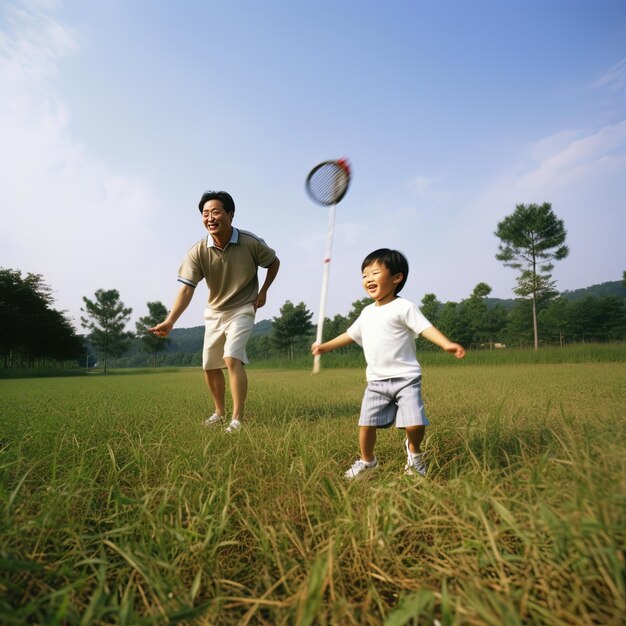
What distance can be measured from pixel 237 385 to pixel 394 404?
174 centimetres

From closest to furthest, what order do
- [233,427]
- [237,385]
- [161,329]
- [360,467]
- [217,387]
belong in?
[360,467] → [233,427] → [161,329] → [237,385] → [217,387]

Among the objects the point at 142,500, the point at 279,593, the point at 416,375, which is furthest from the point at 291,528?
the point at 416,375

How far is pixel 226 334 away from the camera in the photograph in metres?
3.70

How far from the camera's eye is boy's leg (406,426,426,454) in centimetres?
204

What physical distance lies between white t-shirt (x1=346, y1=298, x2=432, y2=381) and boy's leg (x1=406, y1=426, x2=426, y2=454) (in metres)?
0.31

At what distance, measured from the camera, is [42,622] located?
0.85 metres

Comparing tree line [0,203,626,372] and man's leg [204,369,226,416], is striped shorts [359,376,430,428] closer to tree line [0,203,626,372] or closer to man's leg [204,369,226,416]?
man's leg [204,369,226,416]

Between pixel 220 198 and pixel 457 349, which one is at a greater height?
pixel 220 198

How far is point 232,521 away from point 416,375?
132 centimetres

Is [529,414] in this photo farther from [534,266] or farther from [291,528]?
[534,266]

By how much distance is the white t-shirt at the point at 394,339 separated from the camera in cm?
221

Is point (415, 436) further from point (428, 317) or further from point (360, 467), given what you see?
point (428, 317)

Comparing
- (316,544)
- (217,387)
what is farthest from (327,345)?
(217,387)

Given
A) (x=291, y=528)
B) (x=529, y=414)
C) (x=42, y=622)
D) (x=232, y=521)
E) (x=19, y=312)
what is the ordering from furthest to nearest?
(x=19, y=312) < (x=529, y=414) < (x=232, y=521) < (x=291, y=528) < (x=42, y=622)
